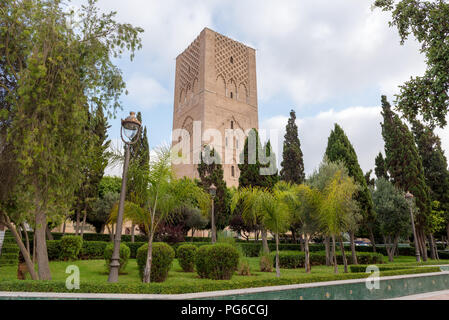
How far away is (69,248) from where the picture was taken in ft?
44.5

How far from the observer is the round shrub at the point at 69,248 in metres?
13.6

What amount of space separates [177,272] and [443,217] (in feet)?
85.6

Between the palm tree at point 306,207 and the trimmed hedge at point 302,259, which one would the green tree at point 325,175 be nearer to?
the trimmed hedge at point 302,259

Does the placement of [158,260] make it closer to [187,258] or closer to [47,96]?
[187,258]

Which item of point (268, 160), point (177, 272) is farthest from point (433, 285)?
point (268, 160)

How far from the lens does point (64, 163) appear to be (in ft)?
23.0

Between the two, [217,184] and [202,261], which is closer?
[202,261]

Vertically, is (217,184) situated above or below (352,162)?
below

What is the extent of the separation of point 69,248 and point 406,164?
24.9 m

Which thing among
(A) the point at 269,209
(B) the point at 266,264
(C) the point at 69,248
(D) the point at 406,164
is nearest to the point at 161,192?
(A) the point at 269,209

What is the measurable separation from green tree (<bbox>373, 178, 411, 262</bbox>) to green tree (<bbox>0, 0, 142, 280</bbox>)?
22.6 meters

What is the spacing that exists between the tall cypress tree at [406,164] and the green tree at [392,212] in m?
1.01

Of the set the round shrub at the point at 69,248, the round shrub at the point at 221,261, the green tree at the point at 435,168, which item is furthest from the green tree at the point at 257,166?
the green tree at the point at 435,168

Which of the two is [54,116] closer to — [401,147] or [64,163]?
[64,163]
